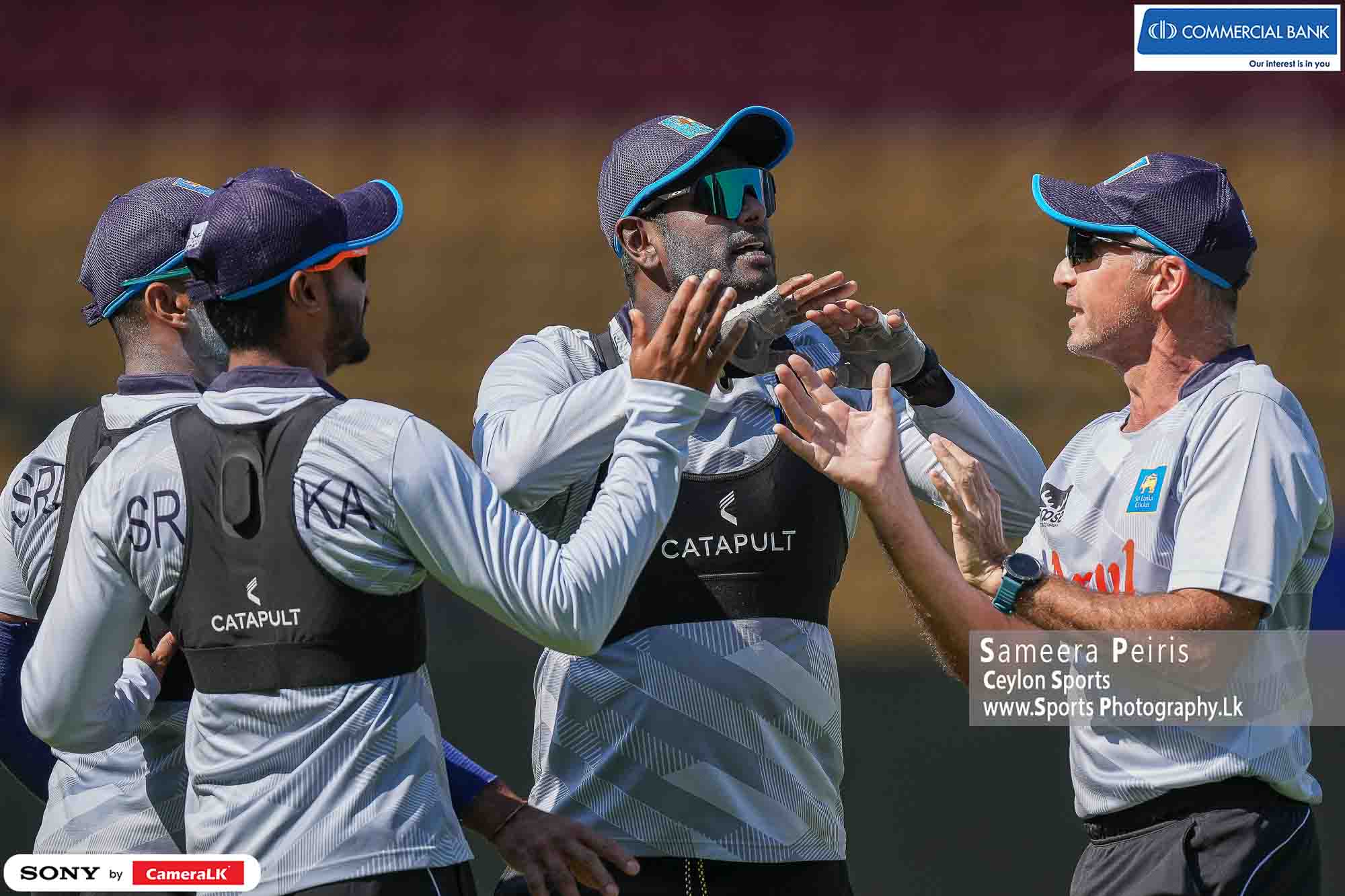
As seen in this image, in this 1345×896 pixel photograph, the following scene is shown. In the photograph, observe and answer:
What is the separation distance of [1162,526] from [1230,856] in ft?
1.70

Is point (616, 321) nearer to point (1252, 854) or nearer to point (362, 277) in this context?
point (362, 277)

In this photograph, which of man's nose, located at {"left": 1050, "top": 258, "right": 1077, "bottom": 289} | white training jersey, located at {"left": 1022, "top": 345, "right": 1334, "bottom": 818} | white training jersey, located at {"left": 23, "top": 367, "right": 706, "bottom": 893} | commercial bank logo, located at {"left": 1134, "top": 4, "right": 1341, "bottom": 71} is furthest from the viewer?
commercial bank logo, located at {"left": 1134, "top": 4, "right": 1341, "bottom": 71}

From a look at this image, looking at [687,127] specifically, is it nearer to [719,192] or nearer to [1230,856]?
[719,192]

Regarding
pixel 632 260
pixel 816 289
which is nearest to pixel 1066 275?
pixel 816 289

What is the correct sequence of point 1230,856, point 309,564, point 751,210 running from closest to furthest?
point 309,564 < point 1230,856 < point 751,210

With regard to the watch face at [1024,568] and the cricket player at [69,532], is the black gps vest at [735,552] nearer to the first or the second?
the watch face at [1024,568]

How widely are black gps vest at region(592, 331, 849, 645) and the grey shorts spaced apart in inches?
26.3

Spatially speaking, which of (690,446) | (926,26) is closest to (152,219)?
(690,446)

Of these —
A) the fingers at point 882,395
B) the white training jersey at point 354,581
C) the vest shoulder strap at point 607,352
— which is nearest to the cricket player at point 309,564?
the white training jersey at point 354,581

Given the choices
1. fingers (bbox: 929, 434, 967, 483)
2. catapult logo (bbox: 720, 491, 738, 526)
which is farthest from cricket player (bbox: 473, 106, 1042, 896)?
fingers (bbox: 929, 434, 967, 483)

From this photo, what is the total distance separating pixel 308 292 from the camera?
227 cm

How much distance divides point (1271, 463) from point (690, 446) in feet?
3.02

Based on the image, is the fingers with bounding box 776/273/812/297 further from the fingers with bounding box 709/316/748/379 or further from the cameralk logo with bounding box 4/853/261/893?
the cameralk logo with bounding box 4/853/261/893

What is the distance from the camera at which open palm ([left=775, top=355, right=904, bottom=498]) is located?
2451mm
